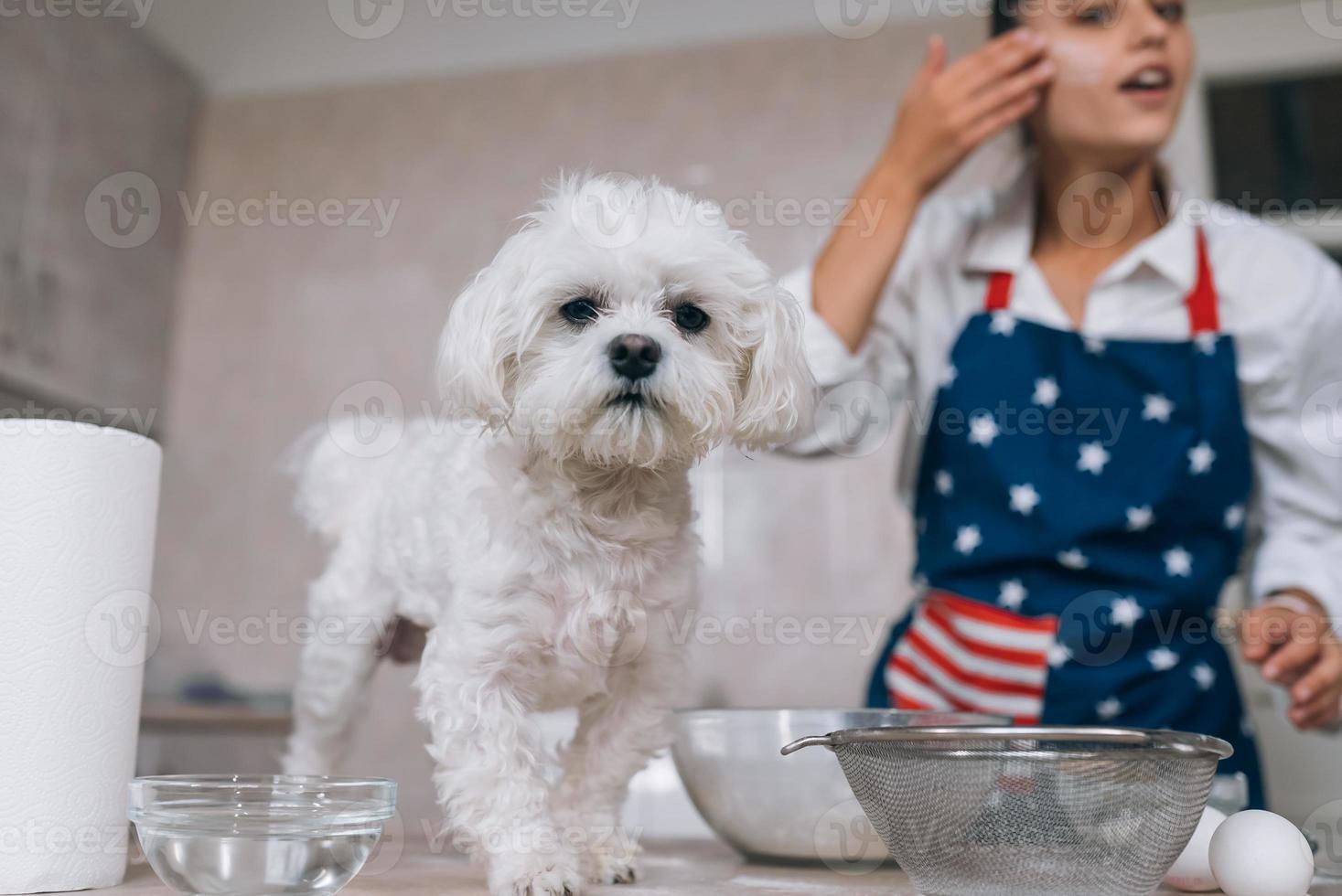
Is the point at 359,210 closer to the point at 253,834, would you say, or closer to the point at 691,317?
the point at 691,317

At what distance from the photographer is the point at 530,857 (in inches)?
27.0

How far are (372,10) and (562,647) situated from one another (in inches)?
97.3

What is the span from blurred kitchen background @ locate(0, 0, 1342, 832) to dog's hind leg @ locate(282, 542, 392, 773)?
1.50 metres

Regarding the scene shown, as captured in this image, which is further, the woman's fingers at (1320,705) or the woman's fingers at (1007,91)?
the woman's fingers at (1007,91)

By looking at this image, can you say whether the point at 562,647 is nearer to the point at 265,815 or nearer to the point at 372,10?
the point at 265,815

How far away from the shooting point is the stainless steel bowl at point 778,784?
32.0 inches

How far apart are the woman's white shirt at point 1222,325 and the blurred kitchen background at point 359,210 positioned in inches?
45.3

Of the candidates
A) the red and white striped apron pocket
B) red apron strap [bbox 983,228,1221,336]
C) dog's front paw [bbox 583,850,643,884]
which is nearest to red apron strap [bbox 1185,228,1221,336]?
red apron strap [bbox 983,228,1221,336]

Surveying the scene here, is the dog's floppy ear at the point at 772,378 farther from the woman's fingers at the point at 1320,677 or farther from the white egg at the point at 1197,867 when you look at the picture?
the woman's fingers at the point at 1320,677

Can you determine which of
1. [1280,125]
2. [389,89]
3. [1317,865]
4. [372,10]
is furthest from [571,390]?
[389,89]

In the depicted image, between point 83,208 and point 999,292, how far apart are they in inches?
89.1

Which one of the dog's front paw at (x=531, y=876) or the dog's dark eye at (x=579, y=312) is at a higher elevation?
the dog's dark eye at (x=579, y=312)

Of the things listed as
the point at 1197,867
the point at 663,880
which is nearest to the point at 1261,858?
the point at 1197,867

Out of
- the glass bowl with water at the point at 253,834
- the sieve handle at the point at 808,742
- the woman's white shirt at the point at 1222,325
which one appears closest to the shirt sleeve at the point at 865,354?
the woman's white shirt at the point at 1222,325
